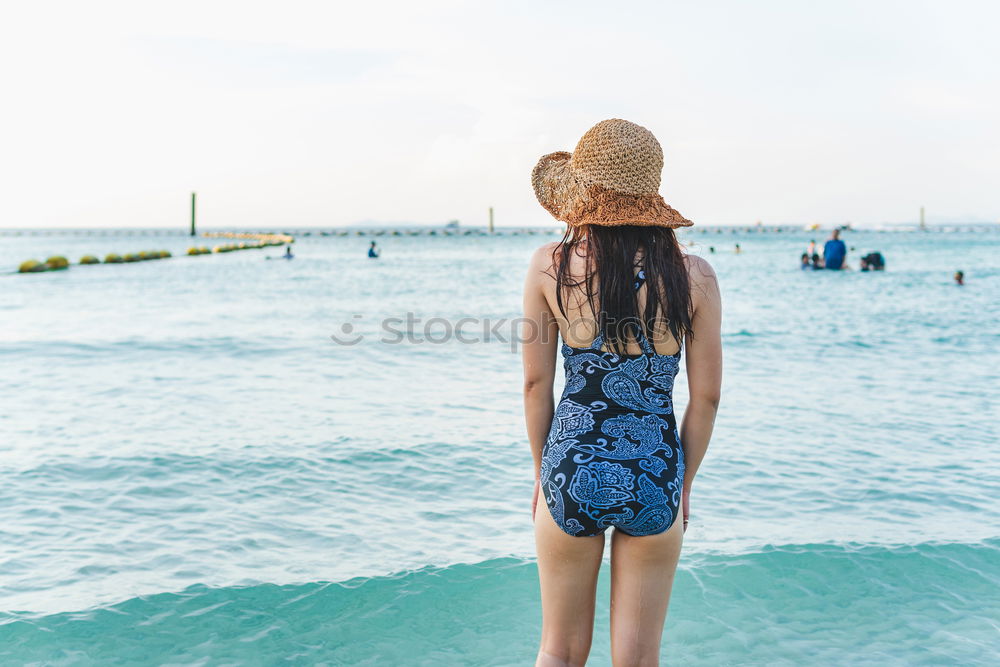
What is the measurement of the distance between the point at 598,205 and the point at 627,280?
23 cm

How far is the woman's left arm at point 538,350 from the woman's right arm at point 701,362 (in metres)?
0.41

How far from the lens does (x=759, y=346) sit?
1313 centimetres

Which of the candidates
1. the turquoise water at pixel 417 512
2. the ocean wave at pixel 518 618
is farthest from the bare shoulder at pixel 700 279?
the ocean wave at pixel 518 618

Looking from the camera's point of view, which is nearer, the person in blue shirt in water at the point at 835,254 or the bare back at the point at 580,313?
the bare back at the point at 580,313

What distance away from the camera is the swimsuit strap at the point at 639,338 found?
7.63 ft

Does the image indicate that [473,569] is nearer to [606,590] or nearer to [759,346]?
[606,590]

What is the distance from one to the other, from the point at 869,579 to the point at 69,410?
750cm

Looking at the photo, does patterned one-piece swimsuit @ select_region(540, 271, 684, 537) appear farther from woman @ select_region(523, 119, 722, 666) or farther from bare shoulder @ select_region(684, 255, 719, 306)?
bare shoulder @ select_region(684, 255, 719, 306)

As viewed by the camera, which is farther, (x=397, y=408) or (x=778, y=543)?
(x=397, y=408)

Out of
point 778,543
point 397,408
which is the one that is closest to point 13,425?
point 397,408

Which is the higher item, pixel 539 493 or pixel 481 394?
pixel 539 493

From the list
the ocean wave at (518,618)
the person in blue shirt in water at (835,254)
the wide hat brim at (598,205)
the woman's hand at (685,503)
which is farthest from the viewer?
the person in blue shirt in water at (835,254)

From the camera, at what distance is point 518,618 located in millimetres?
4211

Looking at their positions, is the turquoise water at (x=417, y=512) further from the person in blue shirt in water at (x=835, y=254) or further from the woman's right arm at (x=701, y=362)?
the person in blue shirt in water at (x=835, y=254)
